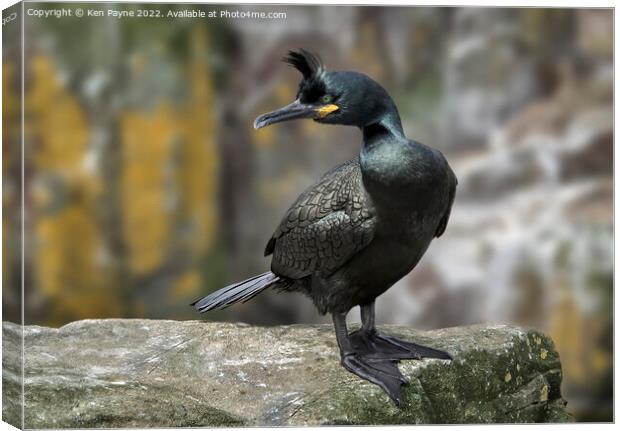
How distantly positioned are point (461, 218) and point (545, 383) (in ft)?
3.90

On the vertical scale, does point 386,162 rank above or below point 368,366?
above

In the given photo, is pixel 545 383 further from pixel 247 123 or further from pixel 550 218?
pixel 247 123

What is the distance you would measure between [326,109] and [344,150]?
4.12 feet

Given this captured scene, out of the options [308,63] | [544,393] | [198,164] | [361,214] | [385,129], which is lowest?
[544,393]

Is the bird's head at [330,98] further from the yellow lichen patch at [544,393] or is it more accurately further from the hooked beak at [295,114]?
the yellow lichen patch at [544,393]

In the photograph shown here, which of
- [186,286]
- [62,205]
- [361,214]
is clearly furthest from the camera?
[186,286]

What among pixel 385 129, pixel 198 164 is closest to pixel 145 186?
pixel 198 164

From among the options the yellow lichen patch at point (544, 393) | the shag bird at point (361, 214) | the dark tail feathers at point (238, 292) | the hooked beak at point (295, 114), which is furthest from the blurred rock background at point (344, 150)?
the hooked beak at point (295, 114)

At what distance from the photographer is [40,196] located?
664cm

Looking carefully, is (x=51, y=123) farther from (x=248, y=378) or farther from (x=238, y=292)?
(x=248, y=378)

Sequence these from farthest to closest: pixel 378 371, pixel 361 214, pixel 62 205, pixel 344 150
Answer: pixel 344 150 → pixel 62 205 → pixel 378 371 → pixel 361 214

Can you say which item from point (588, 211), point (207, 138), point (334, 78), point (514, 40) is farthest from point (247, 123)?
point (588, 211)

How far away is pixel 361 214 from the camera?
6.31m

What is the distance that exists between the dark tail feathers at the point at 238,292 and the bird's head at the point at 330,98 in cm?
116
